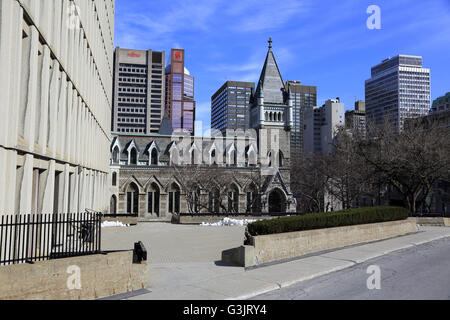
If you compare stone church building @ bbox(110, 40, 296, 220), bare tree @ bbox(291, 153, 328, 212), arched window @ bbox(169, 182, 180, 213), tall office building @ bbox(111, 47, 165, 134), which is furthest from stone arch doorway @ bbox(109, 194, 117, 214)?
tall office building @ bbox(111, 47, 165, 134)

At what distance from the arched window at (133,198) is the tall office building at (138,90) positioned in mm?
132583

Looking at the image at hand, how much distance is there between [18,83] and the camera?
11453mm

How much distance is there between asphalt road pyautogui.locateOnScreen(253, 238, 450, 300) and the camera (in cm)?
1002

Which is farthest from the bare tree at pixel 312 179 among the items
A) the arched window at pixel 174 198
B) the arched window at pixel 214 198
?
the arched window at pixel 174 198

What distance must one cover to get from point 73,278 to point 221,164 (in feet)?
157

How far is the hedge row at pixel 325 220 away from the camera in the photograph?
15297mm

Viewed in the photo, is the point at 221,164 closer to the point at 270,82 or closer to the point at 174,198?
the point at 174,198

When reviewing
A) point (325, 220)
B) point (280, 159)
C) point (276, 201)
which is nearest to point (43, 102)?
point (325, 220)

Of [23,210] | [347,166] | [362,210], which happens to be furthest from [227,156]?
[23,210]

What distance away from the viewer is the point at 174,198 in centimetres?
5506

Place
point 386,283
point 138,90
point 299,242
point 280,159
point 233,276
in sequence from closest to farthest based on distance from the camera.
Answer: point 386,283 < point 233,276 < point 299,242 < point 280,159 < point 138,90

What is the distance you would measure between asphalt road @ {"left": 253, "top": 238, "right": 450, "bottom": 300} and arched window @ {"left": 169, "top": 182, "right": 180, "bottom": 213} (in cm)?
4196

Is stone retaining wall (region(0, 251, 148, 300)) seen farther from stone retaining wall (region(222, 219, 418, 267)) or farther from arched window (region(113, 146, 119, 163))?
arched window (region(113, 146, 119, 163))
